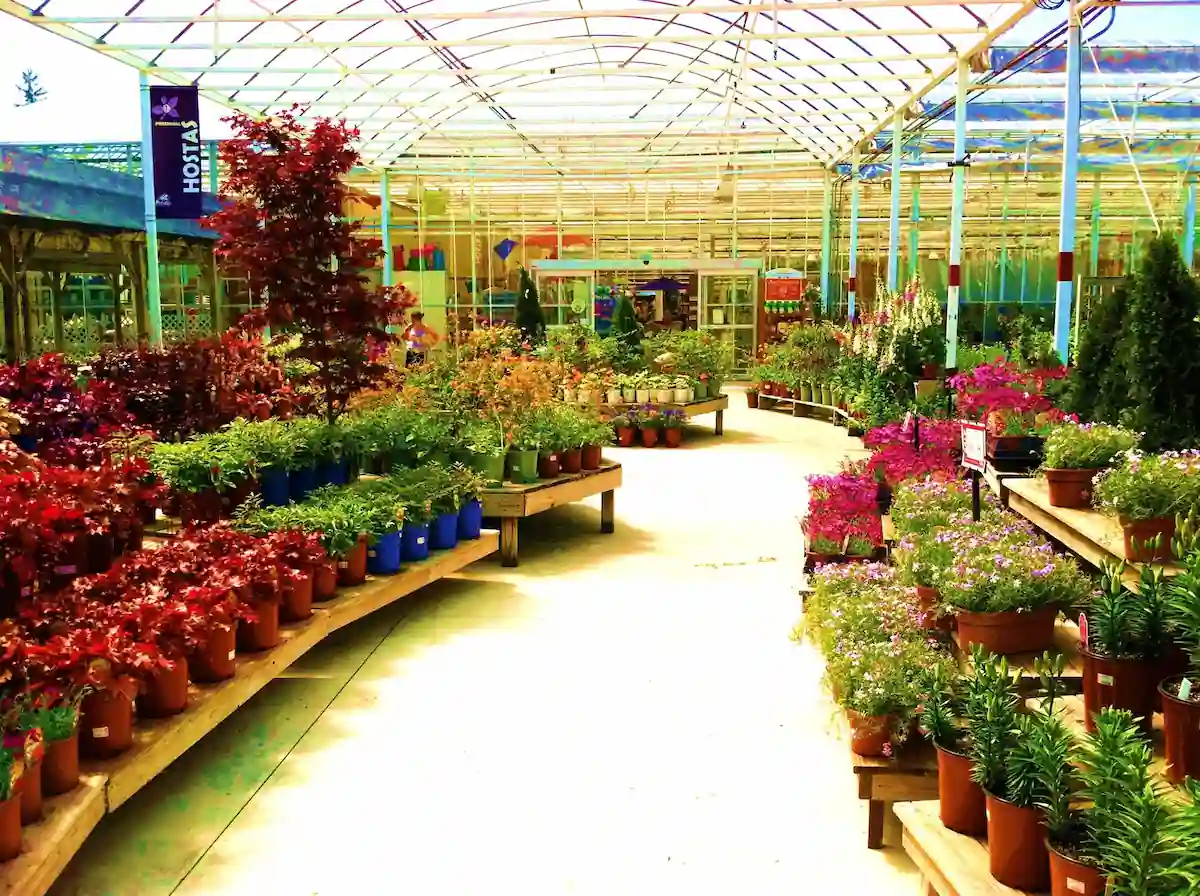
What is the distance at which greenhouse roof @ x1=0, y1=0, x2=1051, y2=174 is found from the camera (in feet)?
34.0

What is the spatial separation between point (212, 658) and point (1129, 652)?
315 centimetres

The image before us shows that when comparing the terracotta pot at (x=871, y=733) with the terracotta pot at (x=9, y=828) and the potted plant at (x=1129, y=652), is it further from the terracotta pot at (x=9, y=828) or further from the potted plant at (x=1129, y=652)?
the terracotta pot at (x=9, y=828)

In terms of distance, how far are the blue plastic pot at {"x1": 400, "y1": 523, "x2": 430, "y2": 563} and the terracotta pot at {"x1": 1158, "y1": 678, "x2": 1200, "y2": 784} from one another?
4024 mm

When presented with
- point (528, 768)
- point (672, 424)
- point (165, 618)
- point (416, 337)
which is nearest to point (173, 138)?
point (416, 337)

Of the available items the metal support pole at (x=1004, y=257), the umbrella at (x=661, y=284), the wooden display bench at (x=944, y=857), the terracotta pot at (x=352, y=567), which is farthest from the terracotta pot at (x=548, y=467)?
the metal support pole at (x=1004, y=257)

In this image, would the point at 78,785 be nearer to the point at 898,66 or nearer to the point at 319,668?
the point at 319,668

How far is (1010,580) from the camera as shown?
12.3ft

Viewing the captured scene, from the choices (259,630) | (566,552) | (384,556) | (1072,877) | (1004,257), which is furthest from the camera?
(1004,257)

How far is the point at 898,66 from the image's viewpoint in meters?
13.1

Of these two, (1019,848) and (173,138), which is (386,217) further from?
(1019,848)

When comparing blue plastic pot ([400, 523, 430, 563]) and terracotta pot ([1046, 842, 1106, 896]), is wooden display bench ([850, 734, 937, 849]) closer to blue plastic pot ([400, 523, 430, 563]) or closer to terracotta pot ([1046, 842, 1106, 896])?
terracotta pot ([1046, 842, 1106, 896])

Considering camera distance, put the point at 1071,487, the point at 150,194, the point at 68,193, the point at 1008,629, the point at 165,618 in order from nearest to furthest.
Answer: the point at 165,618 < the point at 1008,629 < the point at 1071,487 < the point at 150,194 < the point at 68,193

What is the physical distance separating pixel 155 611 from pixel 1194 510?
3.60 m

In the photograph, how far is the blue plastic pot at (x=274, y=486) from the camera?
6.55 meters
